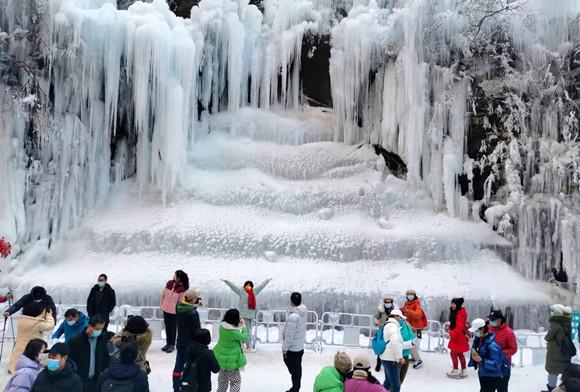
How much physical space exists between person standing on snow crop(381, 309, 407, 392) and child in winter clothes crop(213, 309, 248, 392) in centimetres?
188

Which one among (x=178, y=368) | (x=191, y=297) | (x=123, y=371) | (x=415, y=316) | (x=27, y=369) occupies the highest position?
(x=191, y=297)

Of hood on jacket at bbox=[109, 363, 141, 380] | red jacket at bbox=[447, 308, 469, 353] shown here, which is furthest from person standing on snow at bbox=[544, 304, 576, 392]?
hood on jacket at bbox=[109, 363, 141, 380]

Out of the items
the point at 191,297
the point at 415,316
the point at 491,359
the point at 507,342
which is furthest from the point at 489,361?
the point at 191,297

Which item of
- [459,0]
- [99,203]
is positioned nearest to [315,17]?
[459,0]

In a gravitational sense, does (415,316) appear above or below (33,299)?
below

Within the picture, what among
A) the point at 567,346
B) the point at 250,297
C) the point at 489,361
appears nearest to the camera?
the point at 489,361

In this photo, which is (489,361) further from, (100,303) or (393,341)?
(100,303)

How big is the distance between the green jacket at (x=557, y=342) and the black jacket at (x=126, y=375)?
6081 millimetres

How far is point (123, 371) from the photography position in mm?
4844

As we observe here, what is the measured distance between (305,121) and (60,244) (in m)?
9.72

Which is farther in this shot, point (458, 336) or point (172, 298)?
point (172, 298)

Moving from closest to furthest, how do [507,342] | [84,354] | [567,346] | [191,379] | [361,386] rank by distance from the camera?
[361,386] → [191,379] → [84,354] → [507,342] → [567,346]

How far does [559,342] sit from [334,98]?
13589 millimetres

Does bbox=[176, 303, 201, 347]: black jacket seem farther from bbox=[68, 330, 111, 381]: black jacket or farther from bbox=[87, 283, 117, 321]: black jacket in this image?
bbox=[87, 283, 117, 321]: black jacket
